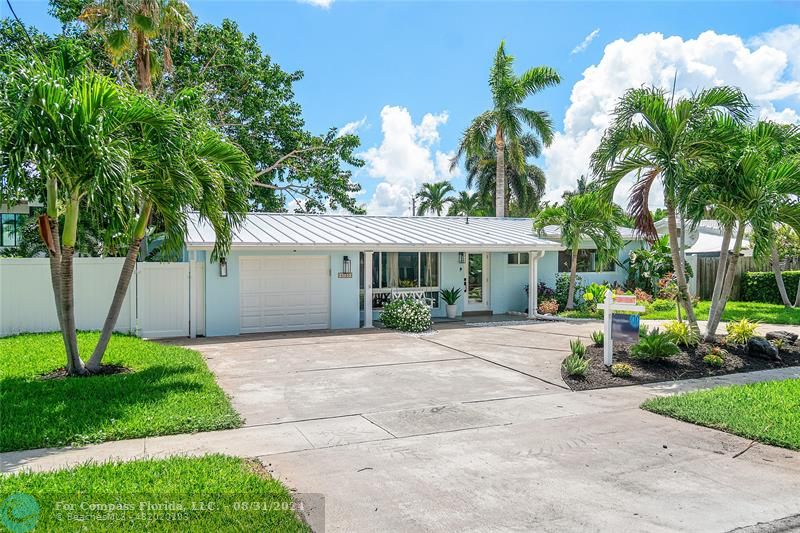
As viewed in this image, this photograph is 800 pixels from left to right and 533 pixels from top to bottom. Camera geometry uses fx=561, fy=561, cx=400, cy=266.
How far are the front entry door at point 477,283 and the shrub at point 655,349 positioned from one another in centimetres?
849

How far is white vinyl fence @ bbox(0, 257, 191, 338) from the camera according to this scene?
12211 mm

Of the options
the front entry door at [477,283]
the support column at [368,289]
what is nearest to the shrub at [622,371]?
the support column at [368,289]

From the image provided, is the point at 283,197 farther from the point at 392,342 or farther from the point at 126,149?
the point at 126,149

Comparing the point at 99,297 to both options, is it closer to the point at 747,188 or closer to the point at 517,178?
the point at 747,188

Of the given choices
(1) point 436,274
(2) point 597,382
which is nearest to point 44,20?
(1) point 436,274

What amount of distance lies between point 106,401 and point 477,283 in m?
13.2

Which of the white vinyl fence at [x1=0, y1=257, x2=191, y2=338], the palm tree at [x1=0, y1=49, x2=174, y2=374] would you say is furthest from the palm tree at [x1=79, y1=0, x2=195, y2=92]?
the palm tree at [x1=0, y1=49, x2=174, y2=374]

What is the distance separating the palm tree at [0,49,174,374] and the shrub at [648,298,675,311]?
55.8 feet

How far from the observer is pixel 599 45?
1355 centimetres

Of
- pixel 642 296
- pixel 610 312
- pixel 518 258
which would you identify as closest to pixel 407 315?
pixel 518 258

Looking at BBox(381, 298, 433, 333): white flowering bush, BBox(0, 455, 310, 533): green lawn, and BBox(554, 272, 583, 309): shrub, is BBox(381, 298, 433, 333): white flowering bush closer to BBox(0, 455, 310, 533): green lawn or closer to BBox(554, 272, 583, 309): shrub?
BBox(554, 272, 583, 309): shrub

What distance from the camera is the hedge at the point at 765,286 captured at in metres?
21.3

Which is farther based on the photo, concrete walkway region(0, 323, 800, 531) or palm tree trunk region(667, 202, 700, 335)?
palm tree trunk region(667, 202, 700, 335)

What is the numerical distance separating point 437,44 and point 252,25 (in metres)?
11.7
